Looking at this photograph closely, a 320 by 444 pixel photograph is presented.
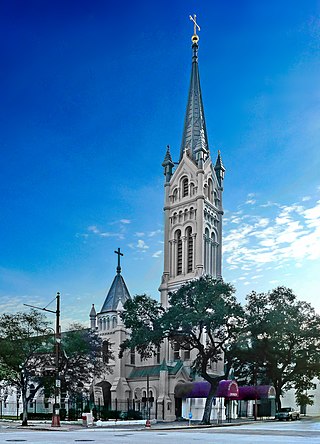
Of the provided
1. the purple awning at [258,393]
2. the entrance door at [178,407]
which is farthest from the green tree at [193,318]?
the entrance door at [178,407]

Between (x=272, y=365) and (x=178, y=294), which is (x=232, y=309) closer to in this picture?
(x=178, y=294)

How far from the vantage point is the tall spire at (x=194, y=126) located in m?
95.1

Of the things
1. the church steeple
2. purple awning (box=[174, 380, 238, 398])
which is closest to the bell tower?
the church steeple

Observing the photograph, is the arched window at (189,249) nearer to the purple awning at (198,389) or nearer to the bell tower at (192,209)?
the bell tower at (192,209)

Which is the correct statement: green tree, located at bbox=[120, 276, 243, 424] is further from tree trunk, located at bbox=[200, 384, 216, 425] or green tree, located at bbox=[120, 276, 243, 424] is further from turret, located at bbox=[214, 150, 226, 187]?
turret, located at bbox=[214, 150, 226, 187]

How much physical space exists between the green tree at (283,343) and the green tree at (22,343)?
21.9m

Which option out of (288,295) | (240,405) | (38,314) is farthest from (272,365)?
(38,314)

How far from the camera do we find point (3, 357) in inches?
2002

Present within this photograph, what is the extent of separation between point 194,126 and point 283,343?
44.7 m

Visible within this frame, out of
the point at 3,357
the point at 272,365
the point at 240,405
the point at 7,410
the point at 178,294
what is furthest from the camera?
the point at 7,410

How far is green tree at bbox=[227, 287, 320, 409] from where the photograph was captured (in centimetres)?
6412

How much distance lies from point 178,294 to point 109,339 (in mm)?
27497

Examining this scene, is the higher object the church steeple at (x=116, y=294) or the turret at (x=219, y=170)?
the turret at (x=219, y=170)

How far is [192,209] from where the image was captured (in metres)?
89.6
